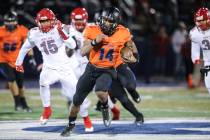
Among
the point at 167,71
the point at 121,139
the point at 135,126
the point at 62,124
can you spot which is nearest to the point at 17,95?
the point at 62,124

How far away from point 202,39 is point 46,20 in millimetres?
2509

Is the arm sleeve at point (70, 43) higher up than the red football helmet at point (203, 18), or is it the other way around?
the red football helmet at point (203, 18)

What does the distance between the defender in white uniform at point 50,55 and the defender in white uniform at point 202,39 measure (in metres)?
2.01

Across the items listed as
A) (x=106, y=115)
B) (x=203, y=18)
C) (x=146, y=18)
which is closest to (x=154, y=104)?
(x=203, y=18)

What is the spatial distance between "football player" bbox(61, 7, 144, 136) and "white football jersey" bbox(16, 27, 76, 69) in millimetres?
1135

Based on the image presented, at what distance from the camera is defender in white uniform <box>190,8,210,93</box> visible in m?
11.1

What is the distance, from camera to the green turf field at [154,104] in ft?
42.9

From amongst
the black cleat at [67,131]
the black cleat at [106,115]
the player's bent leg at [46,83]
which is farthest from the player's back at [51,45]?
the black cleat at [67,131]

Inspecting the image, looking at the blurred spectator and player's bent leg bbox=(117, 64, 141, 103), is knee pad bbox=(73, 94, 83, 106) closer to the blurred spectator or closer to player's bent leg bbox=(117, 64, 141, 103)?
player's bent leg bbox=(117, 64, 141, 103)

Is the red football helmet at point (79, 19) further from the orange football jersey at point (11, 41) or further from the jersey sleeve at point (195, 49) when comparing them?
the jersey sleeve at point (195, 49)

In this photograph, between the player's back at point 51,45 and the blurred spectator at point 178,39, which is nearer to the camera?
the player's back at point 51,45

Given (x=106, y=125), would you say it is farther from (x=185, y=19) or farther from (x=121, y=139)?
(x=185, y=19)

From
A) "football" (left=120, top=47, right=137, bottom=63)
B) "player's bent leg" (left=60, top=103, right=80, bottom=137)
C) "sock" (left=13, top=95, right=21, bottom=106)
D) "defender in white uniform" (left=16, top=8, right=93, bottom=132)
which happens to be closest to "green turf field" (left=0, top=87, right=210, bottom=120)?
"sock" (left=13, top=95, right=21, bottom=106)

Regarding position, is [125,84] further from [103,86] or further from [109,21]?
[109,21]
